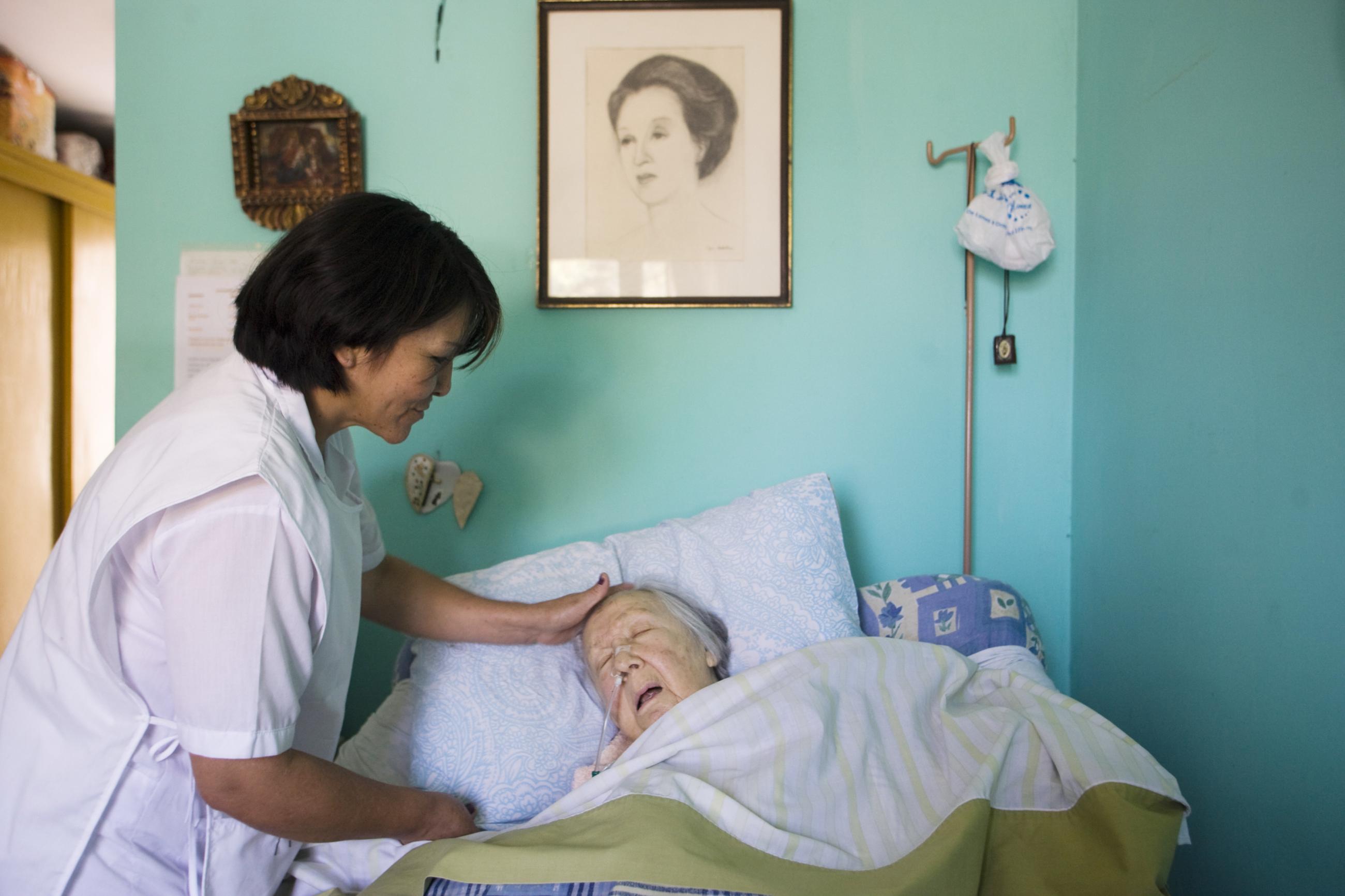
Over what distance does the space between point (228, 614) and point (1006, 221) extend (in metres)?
1.52

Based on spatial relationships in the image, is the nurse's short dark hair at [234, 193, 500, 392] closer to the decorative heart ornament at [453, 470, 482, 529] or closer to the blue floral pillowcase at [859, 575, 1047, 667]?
the decorative heart ornament at [453, 470, 482, 529]

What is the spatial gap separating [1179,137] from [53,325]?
4.02 meters

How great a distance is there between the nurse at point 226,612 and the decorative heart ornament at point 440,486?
2.26 feet

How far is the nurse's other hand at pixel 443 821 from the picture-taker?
3.61 ft

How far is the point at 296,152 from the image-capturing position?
1.75 meters

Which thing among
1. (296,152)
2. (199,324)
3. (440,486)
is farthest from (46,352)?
(440,486)

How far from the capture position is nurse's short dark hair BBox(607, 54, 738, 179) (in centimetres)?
173

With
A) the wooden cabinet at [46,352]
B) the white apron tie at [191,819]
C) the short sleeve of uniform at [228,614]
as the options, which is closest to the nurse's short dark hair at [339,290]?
the short sleeve of uniform at [228,614]

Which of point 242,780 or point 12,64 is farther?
point 12,64

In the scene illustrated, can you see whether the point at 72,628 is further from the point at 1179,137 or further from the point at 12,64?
the point at 12,64


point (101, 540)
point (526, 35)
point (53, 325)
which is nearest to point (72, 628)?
point (101, 540)

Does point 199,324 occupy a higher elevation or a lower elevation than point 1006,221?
lower

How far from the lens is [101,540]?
2.85 feet

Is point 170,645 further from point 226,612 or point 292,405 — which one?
point 292,405
